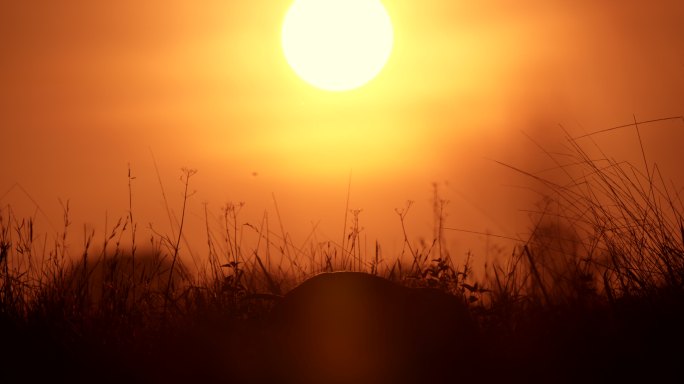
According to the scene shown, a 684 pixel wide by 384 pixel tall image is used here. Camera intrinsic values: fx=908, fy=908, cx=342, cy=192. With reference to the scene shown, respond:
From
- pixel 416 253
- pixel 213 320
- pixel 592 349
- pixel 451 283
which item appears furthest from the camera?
pixel 416 253

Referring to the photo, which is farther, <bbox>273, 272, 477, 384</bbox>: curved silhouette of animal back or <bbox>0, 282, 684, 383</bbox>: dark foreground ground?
<bbox>273, 272, 477, 384</bbox>: curved silhouette of animal back

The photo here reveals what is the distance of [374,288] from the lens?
388cm

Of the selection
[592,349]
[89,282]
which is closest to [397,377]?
[592,349]

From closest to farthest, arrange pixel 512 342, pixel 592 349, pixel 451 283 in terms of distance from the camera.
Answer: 1. pixel 592 349
2. pixel 512 342
3. pixel 451 283

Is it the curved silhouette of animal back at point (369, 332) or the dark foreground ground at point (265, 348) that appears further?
the curved silhouette of animal back at point (369, 332)

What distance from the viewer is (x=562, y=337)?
364 centimetres

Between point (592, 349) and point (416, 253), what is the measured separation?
4.82 ft

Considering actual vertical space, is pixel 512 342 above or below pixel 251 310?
below

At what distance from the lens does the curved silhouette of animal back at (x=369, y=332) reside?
11.8ft

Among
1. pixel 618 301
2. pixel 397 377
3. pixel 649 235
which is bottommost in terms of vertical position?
pixel 397 377

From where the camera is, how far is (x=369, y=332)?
12.4 ft

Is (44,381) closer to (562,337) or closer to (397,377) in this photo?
(397,377)

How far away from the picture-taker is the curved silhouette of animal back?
3.59 metres

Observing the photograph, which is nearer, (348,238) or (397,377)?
(397,377)
